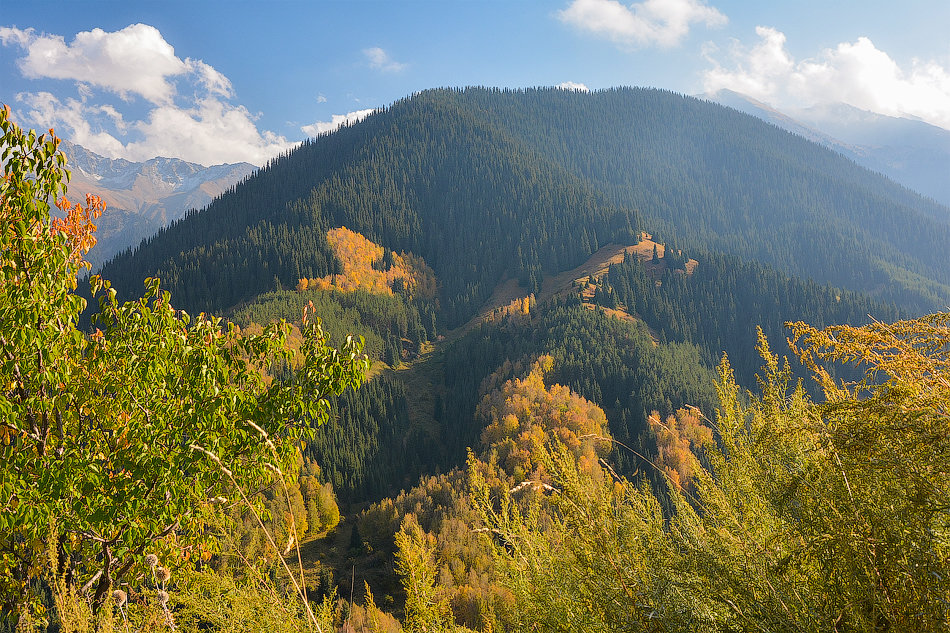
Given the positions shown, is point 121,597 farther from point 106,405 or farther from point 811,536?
point 811,536

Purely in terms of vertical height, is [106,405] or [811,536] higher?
[106,405]

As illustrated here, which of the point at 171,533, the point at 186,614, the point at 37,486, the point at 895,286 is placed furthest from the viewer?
the point at 895,286

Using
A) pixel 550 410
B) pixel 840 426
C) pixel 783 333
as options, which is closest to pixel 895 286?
pixel 783 333

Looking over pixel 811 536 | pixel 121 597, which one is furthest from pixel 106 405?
pixel 811 536

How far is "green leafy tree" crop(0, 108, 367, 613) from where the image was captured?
5.59 meters

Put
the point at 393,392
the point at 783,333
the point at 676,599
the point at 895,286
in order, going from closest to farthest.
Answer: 1. the point at 676,599
2. the point at 393,392
3. the point at 783,333
4. the point at 895,286

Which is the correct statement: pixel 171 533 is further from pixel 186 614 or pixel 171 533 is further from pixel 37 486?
pixel 37 486

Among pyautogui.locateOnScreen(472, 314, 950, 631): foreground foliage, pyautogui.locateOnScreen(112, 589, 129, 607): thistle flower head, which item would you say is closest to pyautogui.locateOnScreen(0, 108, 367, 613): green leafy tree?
pyautogui.locateOnScreen(112, 589, 129, 607): thistle flower head

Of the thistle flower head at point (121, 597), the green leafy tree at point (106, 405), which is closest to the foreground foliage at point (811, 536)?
the green leafy tree at point (106, 405)

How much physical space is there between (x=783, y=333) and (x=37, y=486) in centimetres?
14714

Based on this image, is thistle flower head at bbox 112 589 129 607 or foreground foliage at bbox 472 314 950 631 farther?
thistle flower head at bbox 112 589 129 607

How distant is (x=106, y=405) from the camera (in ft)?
21.4

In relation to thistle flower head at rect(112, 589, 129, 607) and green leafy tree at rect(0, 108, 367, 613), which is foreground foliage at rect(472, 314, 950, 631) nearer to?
green leafy tree at rect(0, 108, 367, 613)

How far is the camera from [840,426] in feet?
9.96
